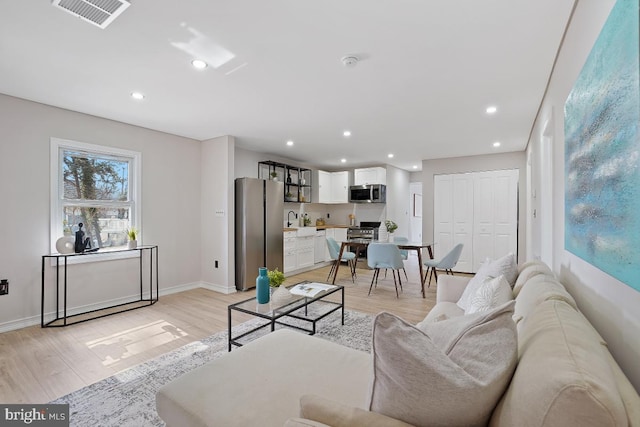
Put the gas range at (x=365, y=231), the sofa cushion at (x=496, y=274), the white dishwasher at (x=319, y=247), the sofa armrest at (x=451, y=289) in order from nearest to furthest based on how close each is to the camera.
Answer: the sofa cushion at (x=496, y=274)
the sofa armrest at (x=451, y=289)
the white dishwasher at (x=319, y=247)
the gas range at (x=365, y=231)

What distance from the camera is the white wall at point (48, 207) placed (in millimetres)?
3084

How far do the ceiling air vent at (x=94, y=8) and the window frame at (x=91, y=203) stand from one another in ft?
7.33

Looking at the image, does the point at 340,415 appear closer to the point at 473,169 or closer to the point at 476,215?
the point at 476,215

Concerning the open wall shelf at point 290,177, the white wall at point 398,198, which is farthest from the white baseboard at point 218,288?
the white wall at point 398,198

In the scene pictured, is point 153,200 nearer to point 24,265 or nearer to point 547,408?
point 24,265

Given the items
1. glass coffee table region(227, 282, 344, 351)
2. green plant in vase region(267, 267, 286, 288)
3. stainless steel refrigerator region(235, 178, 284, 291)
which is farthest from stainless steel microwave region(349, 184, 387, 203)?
green plant in vase region(267, 267, 286, 288)

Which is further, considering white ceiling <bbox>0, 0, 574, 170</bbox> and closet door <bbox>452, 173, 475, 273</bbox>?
closet door <bbox>452, 173, 475, 273</bbox>

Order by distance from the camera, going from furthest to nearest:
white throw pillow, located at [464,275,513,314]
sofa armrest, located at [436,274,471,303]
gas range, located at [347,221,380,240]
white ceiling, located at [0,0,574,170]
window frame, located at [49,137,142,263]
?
gas range, located at [347,221,380,240] < window frame, located at [49,137,142,263] < sofa armrest, located at [436,274,471,303] < white ceiling, located at [0,0,574,170] < white throw pillow, located at [464,275,513,314]

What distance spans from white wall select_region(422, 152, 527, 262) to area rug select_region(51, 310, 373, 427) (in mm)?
4041

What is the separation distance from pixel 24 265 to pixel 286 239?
3.59 meters

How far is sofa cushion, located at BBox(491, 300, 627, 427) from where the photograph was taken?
0.54 meters

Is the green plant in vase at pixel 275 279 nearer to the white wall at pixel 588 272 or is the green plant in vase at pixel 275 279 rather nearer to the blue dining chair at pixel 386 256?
the blue dining chair at pixel 386 256

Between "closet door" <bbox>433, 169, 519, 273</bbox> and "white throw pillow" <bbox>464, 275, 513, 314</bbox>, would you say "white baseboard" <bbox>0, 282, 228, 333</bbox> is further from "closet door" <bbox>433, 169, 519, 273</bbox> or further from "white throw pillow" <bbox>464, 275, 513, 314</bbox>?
"closet door" <bbox>433, 169, 519, 273</bbox>

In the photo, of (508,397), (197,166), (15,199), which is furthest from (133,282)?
(508,397)
